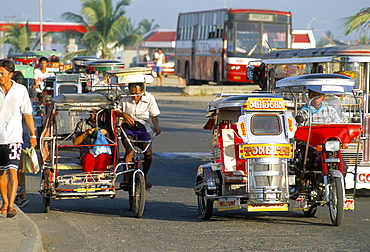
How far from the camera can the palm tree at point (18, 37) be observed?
64.9 metres

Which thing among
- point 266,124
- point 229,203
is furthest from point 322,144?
point 229,203

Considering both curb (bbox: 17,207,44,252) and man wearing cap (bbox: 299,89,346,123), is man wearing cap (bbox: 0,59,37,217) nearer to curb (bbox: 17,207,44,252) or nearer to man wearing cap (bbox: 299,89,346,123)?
curb (bbox: 17,207,44,252)

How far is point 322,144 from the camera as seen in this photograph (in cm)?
862

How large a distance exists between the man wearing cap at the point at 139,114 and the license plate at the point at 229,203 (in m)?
1.44

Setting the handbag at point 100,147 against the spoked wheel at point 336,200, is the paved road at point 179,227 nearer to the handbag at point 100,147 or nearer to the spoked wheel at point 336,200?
the spoked wheel at point 336,200

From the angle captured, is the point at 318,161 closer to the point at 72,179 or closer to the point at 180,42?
the point at 72,179

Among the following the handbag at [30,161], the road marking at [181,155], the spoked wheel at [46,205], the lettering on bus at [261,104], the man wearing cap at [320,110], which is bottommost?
the road marking at [181,155]

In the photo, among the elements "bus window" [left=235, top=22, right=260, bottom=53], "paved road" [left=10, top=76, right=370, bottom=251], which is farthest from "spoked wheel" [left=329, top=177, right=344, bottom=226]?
"bus window" [left=235, top=22, right=260, bottom=53]

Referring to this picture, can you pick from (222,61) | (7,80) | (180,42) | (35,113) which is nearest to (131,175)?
(7,80)

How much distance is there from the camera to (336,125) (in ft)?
28.7

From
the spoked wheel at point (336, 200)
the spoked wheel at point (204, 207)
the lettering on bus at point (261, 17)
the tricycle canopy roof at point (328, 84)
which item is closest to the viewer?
the spoked wheel at point (336, 200)

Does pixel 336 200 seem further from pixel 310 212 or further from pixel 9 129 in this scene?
pixel 9 129

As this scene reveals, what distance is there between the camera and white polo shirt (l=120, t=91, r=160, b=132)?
9.87m

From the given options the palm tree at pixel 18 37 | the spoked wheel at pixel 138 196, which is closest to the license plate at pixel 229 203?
the spoked wheel at pixel 138 196
